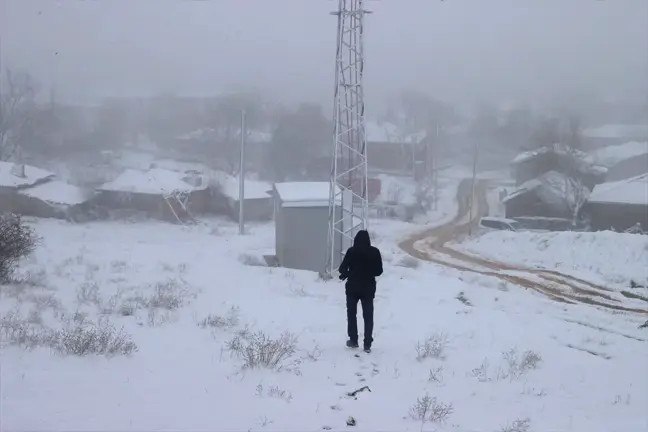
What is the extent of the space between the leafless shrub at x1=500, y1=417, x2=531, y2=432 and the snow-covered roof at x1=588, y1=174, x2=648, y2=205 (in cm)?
3628

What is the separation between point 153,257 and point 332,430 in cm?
1597

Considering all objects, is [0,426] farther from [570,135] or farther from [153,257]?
[570,135]

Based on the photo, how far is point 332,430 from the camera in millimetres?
4691

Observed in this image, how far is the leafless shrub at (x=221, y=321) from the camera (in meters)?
8.38

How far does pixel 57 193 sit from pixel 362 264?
36935mm

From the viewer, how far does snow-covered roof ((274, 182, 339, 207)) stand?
17781 mm

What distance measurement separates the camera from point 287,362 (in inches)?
257

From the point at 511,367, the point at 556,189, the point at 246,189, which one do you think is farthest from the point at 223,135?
the point at 511,367

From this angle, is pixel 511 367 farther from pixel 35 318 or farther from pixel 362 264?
pixel 35 318

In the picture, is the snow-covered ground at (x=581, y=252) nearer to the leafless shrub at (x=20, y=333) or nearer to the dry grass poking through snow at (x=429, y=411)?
the dry grass poking through snow at (x=429, y=411)

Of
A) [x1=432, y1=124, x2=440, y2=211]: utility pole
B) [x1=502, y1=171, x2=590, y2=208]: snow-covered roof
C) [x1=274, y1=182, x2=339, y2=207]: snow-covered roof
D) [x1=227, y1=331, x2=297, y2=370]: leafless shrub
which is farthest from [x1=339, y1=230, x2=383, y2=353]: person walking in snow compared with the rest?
[x1=432, y1=124, x2=440, y2=211]: utility pole

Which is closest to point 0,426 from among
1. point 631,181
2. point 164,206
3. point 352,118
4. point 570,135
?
point 352,118

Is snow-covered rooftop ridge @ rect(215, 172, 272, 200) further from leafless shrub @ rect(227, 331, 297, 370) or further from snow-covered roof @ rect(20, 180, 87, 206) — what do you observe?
leafless shrub @ rect(227, 331, 297, 370)

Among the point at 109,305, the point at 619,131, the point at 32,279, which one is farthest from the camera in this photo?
the point at 619,131
